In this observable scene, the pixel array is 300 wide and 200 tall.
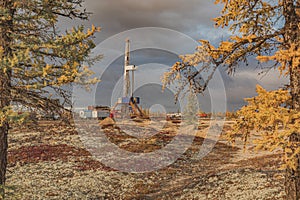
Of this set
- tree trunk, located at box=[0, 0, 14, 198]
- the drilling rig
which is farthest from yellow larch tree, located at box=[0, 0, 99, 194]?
the drilling rig

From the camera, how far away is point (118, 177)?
17750mm

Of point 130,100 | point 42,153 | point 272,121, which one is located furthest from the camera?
point 130,100

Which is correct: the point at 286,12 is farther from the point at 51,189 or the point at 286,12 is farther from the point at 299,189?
the point at 51,189

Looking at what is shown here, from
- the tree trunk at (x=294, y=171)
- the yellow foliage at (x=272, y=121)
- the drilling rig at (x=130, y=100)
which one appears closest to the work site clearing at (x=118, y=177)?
the tree trunk at (x=294, y=171)

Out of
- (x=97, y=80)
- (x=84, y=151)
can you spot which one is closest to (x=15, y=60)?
(x=97, y=80)

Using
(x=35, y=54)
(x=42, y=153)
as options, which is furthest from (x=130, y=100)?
(x=35, y=54)

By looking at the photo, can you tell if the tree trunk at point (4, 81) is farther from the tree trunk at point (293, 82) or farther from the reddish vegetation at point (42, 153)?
the reddish vegetation at point (42, 153)

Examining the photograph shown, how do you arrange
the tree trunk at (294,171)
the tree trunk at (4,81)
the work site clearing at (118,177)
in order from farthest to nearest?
1. the work site clearing at (118,177)
2. the tree trunk at (4,81)
3. the tree trunk at (294,171)

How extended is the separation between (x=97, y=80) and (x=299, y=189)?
21.2ft

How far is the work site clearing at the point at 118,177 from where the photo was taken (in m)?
12.6

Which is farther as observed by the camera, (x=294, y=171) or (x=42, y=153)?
(x=42, y=153)

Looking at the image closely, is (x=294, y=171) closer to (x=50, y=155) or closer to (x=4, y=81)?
(x=4, y=81)

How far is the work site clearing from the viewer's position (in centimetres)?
1261

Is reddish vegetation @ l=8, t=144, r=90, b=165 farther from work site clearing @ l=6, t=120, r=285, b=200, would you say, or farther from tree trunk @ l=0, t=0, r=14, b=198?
tree trunk @ l=0, t=0, r=14, b=198
